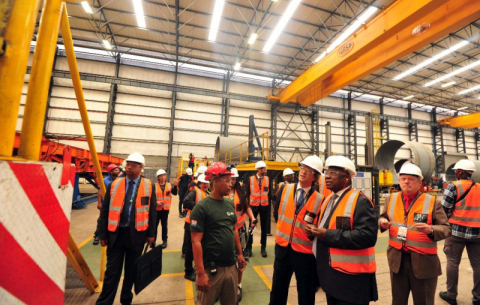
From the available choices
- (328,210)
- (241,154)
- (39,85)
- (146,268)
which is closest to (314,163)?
(328,210)

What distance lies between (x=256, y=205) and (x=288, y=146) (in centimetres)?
1571

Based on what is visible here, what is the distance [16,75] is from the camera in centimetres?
76

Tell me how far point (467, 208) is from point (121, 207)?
193 inches

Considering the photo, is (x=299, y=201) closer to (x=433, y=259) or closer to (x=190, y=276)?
(x=433, y=259)

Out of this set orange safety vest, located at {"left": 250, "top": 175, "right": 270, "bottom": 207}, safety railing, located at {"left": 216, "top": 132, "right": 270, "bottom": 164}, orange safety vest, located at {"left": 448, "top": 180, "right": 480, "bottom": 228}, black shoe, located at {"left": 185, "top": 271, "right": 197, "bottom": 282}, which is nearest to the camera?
orange safety vest, located at {"left": 448, "top": 180, "right": 480, "bottom": 228}

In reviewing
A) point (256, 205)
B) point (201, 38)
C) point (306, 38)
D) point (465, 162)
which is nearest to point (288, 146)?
point (306, 38)

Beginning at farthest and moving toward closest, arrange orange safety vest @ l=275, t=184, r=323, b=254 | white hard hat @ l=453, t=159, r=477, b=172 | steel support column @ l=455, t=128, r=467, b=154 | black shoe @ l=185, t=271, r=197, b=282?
steel support column @ l=455, t=128, r=467, b=154 → black shoe @ l=185, t=271, r=197, b=282 → white hard hat @ l=453, t=159, r=477, b=172 → orange safety vest @ l=275, t=184, r=323, b=254

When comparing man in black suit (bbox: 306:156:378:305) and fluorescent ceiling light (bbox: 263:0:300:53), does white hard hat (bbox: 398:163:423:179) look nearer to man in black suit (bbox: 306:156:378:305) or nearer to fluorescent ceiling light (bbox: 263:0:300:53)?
man in black suit (bbox: 306:156:378:305)

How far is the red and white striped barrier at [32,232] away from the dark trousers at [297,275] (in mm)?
2236

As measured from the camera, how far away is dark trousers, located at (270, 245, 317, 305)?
2439mm

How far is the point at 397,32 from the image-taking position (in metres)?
8.02

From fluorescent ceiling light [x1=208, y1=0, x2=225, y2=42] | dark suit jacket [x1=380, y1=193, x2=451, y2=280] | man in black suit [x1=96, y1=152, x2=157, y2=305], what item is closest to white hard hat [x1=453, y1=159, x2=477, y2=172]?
dark suit jacket [x1=380, y1=193, x2=451, y2=280]

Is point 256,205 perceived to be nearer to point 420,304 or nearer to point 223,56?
point 420,304

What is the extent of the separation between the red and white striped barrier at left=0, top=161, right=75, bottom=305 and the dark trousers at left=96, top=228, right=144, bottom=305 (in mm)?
2079
